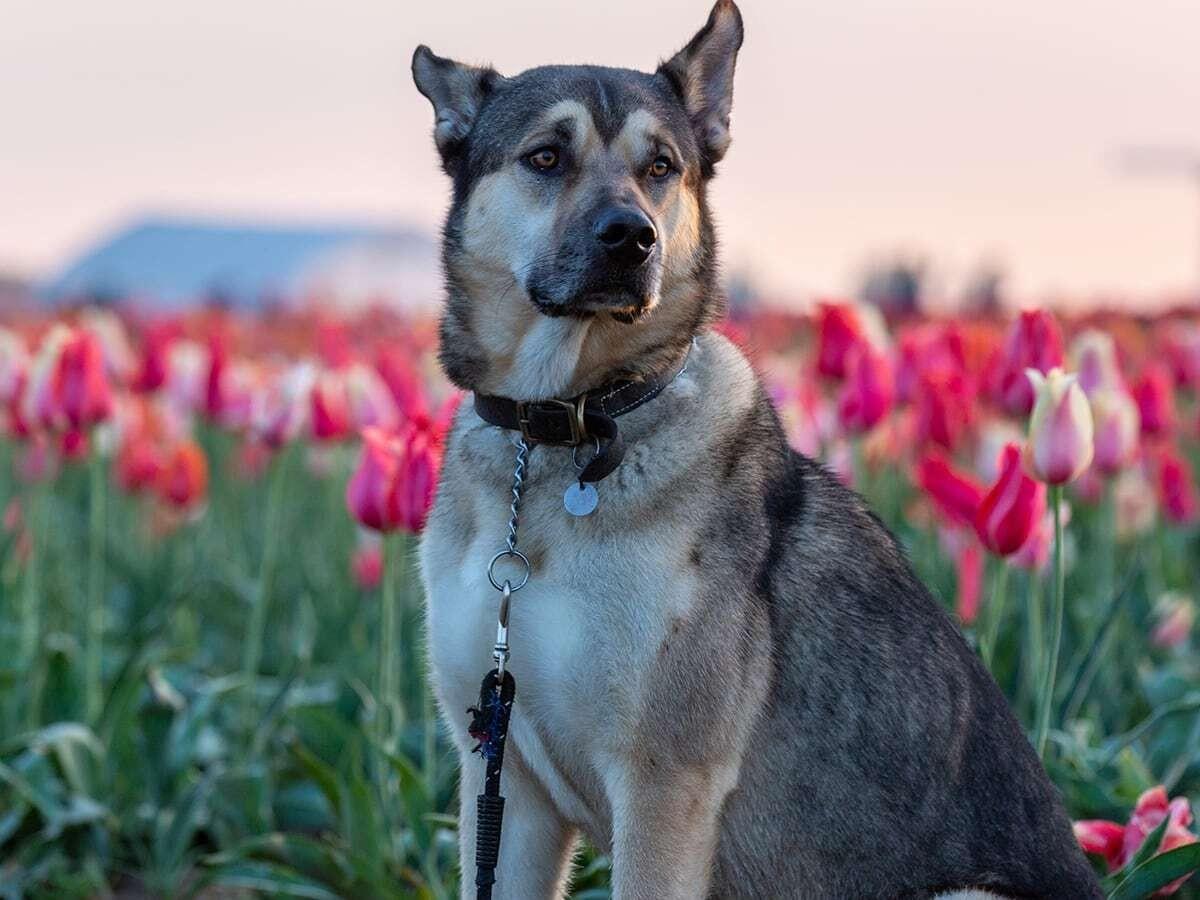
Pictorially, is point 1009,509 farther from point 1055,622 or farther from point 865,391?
point 865,391

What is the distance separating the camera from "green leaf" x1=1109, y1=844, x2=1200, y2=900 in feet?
12.5

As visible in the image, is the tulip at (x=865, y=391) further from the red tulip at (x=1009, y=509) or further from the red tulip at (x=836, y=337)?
the red tulip at (x=1009, y=509)

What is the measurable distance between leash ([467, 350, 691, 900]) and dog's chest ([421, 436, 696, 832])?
29 millimetres

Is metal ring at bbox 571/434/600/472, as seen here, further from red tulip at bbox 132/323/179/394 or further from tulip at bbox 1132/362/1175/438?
red tulip at bbox 132/323/179/394

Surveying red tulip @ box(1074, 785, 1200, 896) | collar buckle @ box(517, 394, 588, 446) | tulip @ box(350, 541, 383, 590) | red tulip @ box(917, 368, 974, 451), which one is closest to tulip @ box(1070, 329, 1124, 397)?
red tulip @ box(917, 368, 974, 451)

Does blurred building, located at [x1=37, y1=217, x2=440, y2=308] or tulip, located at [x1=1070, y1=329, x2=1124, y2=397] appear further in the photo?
blurred building, located at [x1=37, y1=217, x2=440, y2=308]

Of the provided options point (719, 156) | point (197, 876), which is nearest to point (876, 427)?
point (719, 156)

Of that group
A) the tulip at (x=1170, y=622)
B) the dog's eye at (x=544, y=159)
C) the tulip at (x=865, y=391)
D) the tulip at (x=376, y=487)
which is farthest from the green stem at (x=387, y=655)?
the tulip at (x=1170, y=622)

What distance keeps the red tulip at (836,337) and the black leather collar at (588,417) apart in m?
1.85

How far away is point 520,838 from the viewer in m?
3.78

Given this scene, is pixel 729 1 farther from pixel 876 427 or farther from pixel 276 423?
pixel 276 423

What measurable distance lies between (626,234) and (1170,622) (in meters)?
3.83

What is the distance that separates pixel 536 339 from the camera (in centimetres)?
371

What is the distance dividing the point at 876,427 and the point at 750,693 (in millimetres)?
2253
